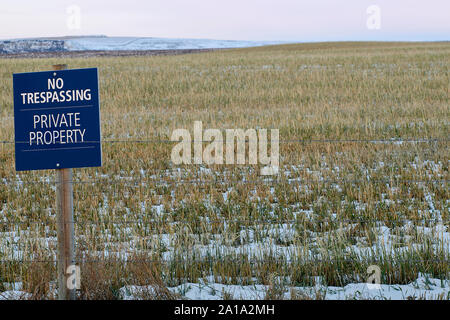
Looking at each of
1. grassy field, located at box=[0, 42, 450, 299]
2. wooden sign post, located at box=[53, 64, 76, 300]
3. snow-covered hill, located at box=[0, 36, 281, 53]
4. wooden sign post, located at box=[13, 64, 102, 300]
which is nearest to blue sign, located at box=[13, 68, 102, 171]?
wooden sign post, located at box=[13, 64, 102, 300]

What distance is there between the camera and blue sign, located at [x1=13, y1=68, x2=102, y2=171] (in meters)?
4.53

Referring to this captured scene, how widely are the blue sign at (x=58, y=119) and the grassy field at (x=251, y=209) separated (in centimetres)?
117

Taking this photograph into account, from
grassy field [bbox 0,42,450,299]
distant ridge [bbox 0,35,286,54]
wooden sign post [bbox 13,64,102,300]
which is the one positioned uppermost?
distant ridge [bbox 0,35,286,54]

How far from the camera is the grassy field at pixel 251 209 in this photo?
5133mm

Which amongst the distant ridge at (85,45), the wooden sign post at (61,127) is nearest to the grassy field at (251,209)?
the wooden sign post at (61,127)

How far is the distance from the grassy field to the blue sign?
1.17m

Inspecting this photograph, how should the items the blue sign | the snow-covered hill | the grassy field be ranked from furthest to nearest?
the snow-covered hill → the grassy field → the blue sign

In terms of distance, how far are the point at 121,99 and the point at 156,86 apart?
142 inches

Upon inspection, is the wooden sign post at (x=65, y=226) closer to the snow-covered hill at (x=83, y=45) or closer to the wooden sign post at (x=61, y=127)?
the wooden sign post at (x=61, y=127)

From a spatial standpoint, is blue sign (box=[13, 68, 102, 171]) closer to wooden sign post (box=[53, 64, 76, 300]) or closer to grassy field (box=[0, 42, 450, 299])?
wooden sign post (box=[53, 64, 76, 300])

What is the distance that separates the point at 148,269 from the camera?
4.90 meters

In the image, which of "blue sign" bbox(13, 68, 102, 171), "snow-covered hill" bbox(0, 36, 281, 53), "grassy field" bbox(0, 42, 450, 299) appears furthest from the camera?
"snow-covered hill" bbox(0, 36, 281, 53)

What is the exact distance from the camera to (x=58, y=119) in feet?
14.9

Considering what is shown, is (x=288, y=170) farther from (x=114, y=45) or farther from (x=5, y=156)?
(x=114, y=45)
